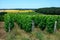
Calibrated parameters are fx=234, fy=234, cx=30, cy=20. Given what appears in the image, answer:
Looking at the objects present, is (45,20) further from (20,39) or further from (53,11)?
(53,11)

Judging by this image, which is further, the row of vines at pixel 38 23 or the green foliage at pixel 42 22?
the green foliage at pixel 42 22

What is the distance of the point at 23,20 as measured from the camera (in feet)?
81.6

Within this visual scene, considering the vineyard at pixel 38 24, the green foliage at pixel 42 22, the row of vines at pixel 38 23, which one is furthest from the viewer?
the green foliage at pixel 42 22

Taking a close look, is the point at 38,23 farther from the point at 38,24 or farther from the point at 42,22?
the point at 42,22

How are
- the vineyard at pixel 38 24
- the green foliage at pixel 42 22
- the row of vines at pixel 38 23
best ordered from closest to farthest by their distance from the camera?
the vineyard at pixel 38 24
the row of vines at pixel 38 23
the green foliage at pixel 42 22

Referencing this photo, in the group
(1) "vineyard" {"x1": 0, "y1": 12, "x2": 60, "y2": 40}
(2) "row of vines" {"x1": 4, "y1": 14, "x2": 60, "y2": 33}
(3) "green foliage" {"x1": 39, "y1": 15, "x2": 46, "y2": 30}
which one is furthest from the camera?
(3) "green foliage" {"x1": 39, "y1": 15, "x2": 46, "y2": 30}

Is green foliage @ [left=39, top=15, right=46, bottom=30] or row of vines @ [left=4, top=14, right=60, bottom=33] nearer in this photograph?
row of vines @ [left=4, top=14, right=60, bottom=33]

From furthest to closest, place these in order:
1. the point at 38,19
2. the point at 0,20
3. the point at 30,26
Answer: the point at 0,20 → the point at 38,19 → the point at 30,26

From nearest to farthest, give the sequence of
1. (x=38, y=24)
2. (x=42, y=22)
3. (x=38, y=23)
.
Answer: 1. (x=42, y=22)
2. (x=38, y=24)
3. (x=38, y=23)

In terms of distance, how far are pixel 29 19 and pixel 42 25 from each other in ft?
5.56

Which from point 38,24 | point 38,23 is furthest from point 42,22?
point 38,23

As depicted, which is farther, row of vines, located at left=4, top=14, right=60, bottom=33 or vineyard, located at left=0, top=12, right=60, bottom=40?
row of vines, located at left=4, top=14, right=60, bottom=33

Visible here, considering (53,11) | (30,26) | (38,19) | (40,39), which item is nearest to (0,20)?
(53,11)

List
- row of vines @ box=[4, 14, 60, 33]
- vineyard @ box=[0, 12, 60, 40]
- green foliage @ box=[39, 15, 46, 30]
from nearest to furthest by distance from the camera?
vineyard @ box=[0, 12, 60, 40] → row of vines @ box=[4, 14, 60, 33] → green foliage @ box=[39, 15, 46, 30]
